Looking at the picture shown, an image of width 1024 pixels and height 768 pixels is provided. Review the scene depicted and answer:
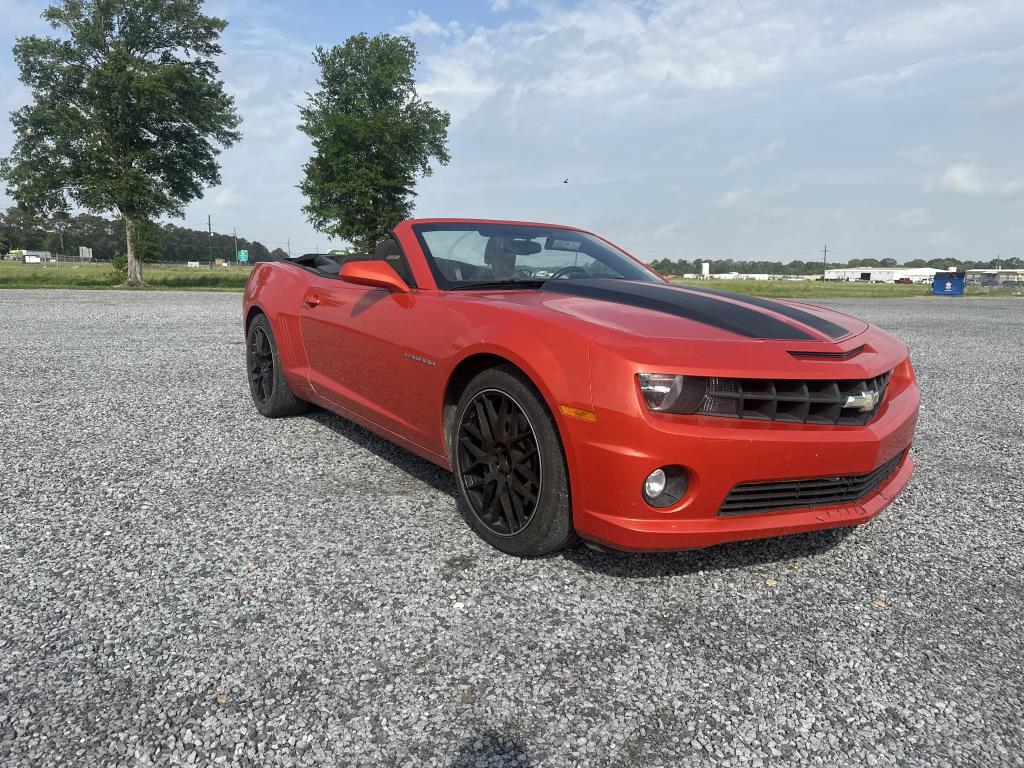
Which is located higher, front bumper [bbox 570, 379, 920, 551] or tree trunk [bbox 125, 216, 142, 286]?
tree trunk [bbox 125, 216, 142, 286]

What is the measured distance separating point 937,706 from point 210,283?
3276cm

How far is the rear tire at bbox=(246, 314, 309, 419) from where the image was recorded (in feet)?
14.5

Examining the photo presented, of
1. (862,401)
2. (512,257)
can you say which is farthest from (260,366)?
Answer: (862,401)

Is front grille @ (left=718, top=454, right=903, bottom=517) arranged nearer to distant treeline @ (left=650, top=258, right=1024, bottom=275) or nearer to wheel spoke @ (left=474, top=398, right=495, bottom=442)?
wheel spoke @ (left=474, top=398, right=495, bottom=442)

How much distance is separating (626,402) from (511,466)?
0.60 meters

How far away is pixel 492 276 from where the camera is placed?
3217 millimetres

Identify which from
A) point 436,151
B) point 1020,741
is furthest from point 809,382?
point 436,151

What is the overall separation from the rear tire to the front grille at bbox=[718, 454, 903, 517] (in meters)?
3.12

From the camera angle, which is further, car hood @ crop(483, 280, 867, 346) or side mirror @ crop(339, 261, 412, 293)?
side mirror @ crop(339, 261, 412, 293)

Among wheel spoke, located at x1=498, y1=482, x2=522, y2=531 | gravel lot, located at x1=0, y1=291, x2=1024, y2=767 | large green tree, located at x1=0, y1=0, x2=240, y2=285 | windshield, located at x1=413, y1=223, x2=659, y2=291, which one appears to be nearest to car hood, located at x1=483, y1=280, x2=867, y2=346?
windshield, located at x1=413, y1=223, x2=659, y2=291

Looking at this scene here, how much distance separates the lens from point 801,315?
278 centimetres

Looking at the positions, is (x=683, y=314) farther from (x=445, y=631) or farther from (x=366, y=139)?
(x=366, y=139)

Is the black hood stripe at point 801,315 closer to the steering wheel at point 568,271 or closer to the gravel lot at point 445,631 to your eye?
the steering wheel at point 568,271

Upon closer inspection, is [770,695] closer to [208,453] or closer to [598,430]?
[598,430]
